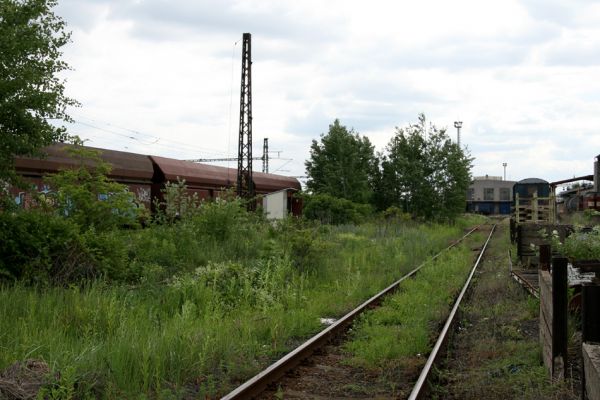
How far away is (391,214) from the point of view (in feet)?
127

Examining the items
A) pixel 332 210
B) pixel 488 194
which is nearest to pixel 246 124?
pixel 332 210

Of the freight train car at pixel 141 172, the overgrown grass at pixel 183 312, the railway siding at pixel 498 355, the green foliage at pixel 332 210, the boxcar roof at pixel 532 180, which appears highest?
the boxcar roof at pixel 532 180

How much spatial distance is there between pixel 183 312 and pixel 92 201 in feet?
15.4

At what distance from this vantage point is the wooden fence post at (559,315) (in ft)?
19.9

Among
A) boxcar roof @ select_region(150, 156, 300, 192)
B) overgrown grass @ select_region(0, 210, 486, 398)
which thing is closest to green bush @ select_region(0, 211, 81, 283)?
overgrown grass @ select_region(0, 210, 486, 398)

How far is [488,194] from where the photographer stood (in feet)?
353

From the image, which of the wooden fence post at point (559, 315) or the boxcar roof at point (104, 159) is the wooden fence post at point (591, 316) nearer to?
the wooden fence post at point (559, 315)

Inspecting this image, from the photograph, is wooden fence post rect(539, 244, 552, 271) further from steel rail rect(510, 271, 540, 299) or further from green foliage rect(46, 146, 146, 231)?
green foliage rect(46, 146, 146, 231)

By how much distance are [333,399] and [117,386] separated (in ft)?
6.88

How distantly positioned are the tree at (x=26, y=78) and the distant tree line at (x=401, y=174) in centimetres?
3009

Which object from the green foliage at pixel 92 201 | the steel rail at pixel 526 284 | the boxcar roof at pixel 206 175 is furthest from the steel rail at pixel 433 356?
the boxcar roof at pixel 206 175

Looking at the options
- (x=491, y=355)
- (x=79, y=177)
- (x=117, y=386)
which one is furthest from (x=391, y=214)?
(x=117, y=386)

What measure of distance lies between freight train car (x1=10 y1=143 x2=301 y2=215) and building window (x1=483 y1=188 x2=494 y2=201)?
266 ft

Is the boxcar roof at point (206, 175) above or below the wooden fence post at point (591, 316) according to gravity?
above
